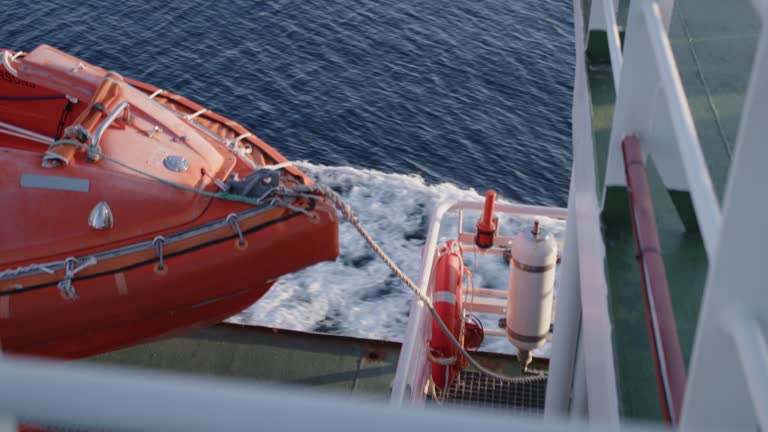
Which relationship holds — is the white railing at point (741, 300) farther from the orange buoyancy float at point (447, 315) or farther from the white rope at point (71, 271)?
the white rope at point (71, 271)

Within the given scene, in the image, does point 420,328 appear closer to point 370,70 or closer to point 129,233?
point 129,233

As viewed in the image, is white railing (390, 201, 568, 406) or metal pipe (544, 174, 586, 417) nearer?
white railing (390, 201, 568, 406)

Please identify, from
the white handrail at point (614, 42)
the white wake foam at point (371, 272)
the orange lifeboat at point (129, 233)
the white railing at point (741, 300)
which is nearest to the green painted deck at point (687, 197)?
the white handrail at point (614, 42)

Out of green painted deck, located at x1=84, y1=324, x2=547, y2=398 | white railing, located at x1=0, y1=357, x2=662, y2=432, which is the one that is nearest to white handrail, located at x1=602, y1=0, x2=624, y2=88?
white railing, located at x1=0, y1=357, x2=662, y2=432

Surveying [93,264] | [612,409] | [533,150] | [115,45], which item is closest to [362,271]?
[533,150]

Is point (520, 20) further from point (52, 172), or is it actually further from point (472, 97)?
point (52, 172)

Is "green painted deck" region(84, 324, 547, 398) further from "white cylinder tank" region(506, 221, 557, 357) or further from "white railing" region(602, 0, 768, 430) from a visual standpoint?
"white railing" region(602, 0, 768, 430)
